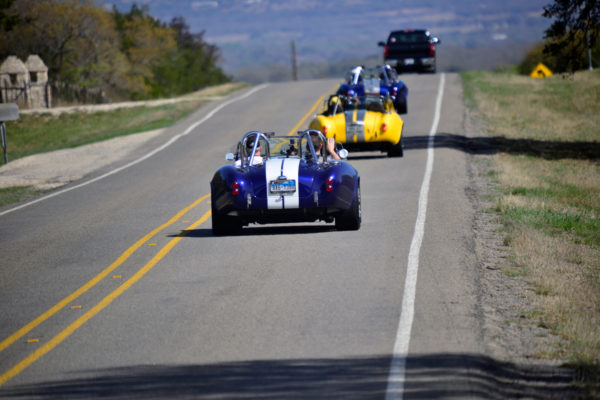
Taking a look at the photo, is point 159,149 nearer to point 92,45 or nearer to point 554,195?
point 554,195

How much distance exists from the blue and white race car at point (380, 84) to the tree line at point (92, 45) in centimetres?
3681

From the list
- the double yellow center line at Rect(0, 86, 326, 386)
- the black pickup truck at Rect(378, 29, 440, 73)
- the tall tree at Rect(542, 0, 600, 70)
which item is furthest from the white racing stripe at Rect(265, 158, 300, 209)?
the black pickup truck at Rect(378, 29, 440, 73)

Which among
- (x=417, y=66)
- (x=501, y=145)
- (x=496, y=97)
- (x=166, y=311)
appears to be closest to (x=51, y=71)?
(x=417, y=66)

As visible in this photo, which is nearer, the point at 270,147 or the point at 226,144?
the point at 270,147

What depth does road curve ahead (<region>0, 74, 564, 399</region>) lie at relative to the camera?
7754mm

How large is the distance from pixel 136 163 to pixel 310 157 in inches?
579

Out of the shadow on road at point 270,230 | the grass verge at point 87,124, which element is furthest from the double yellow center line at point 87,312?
the grass verge at point 87,124

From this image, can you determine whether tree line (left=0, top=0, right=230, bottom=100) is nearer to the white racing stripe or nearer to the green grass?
the green grass

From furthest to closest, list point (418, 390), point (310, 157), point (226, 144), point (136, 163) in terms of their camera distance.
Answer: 1. point (226, 144)
2. point (136, 163)
3. point (310, 157)
4. point (418, 390)

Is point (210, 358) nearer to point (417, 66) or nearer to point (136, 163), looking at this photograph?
point (136, 163)

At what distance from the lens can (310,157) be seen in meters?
14.9

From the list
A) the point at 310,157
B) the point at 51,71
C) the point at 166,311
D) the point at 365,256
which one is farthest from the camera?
the point at 51,71

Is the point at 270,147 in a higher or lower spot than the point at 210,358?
higher

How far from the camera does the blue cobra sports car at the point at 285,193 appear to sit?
1368cm
